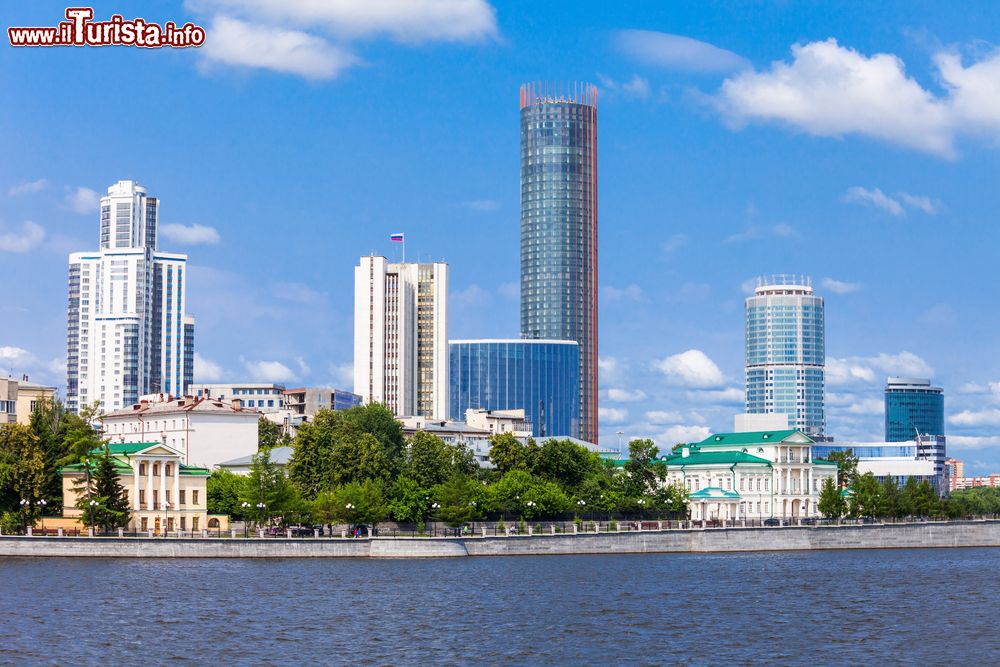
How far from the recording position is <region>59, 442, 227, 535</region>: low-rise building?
141 metres

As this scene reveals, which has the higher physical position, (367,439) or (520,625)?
(367,439)

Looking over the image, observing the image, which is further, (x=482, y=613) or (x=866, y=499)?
(x=866, y=499)

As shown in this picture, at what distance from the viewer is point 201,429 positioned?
580 ft

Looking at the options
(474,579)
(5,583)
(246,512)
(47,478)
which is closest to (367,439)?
(246,512)

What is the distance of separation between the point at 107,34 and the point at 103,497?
5052 cm

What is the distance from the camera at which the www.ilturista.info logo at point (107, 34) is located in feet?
302

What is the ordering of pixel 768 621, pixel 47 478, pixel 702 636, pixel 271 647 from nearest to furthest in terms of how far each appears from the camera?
pixel 271 647, pixel 702 636, pixel 768 621, pixel 47 478

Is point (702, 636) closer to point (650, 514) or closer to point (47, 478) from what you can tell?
point (47, 478)

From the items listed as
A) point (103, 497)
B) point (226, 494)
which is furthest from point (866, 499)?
point (103, 497)

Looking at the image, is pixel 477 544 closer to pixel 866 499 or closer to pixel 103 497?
pixel 103 497

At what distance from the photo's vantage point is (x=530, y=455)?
167250mm

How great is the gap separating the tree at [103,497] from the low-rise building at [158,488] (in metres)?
4.42

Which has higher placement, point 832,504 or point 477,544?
point 832,504

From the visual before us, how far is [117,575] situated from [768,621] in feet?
151
